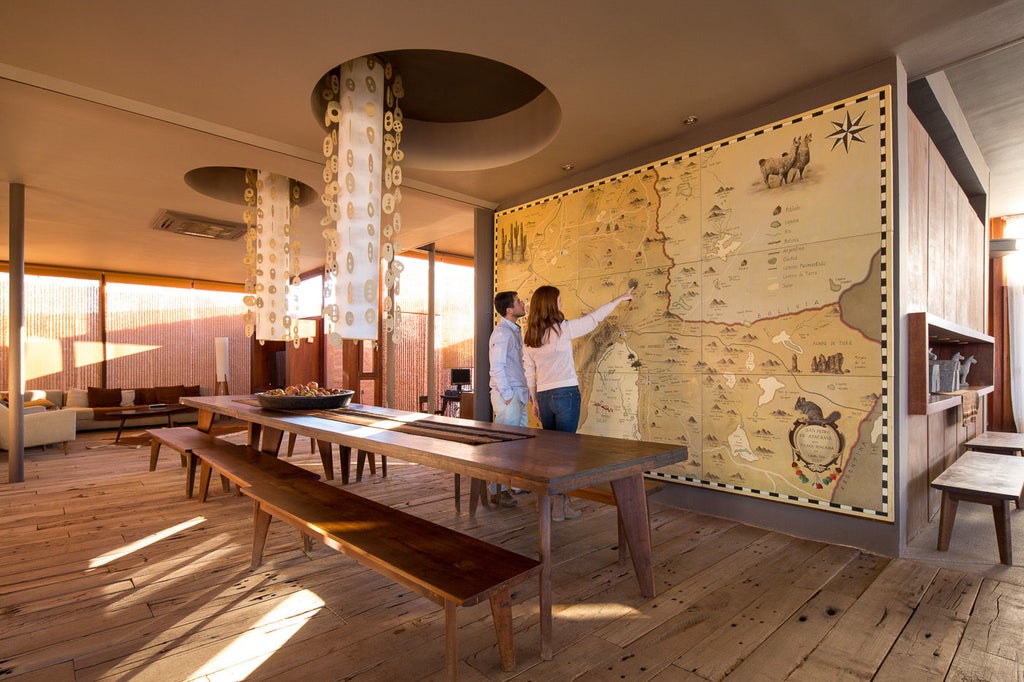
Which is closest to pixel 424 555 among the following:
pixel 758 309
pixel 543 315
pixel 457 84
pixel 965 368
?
pixel 543 315

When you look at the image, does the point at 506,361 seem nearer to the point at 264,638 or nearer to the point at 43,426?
the point at 264,638

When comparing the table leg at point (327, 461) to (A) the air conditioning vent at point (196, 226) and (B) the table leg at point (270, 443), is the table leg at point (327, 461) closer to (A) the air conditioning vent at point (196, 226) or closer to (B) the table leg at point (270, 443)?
(B) the table leg at point (270, 443)

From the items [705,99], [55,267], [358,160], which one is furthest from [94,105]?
[55,267]

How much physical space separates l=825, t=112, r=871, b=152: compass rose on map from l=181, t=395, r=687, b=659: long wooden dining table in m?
2.01

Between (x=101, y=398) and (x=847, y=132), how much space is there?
10.5m

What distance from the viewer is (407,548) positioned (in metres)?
1.76

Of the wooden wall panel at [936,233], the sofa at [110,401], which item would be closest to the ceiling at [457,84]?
the wooden wall panel at [936,233]

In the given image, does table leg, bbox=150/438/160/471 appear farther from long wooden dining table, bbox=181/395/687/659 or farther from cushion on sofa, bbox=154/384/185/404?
cushion on sofa, bbox=154/384/185/404

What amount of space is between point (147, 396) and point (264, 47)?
8.52 meters

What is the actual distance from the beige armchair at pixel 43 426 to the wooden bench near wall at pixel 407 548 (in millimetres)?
5083

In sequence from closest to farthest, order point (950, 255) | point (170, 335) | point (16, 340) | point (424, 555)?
point (424, 555) → point (950, 255) → point (16, 340) → point (170, 335)

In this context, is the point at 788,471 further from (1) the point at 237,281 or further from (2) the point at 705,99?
(1) the point at 237,281

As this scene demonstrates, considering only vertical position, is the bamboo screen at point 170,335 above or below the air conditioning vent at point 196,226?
below

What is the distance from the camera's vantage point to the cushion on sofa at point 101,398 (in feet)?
27.6
